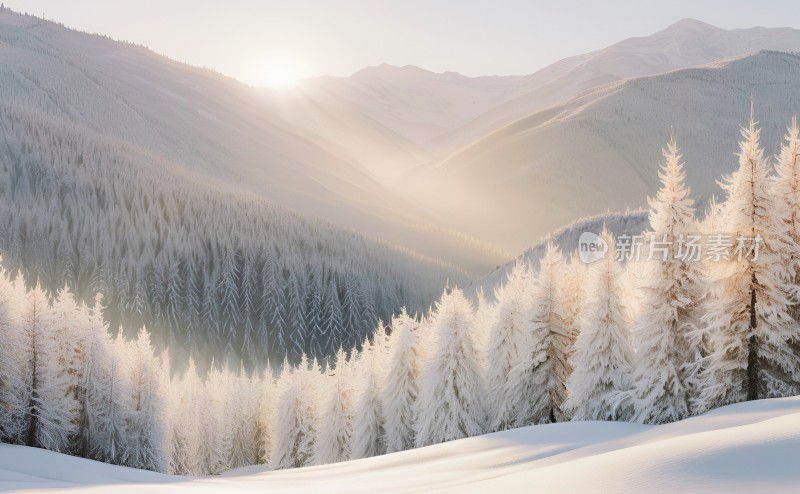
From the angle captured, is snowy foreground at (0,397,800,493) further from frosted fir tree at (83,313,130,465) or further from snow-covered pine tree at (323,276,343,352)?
snow-covered pine tree at (323,276,343,352)

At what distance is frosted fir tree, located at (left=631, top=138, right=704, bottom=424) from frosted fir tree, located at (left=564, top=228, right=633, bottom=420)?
260cm

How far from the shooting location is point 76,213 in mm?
120625

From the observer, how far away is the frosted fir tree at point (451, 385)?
37.5 m

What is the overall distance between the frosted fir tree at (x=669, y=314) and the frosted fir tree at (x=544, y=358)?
7.99m

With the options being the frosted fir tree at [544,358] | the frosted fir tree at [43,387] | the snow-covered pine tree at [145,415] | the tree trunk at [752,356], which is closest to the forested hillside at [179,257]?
the snow-covered pine tree at [145,415]

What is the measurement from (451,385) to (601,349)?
33.8 ft

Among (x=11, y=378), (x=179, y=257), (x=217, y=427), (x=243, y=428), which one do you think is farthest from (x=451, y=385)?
(x=179, y=257)

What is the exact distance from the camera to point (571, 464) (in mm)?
11781

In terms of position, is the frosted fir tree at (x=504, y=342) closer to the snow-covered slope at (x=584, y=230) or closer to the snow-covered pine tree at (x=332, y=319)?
the snow-covered slope at (x=584, y=230)

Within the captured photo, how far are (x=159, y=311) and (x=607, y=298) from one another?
321ft

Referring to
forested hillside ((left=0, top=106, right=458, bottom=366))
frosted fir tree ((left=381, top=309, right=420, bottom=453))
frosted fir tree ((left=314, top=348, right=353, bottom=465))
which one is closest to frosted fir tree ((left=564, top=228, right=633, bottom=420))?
frosted fir tree ((left=381, top=309, right=420, bottom=453))

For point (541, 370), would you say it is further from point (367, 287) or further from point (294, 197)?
point (294, 197)

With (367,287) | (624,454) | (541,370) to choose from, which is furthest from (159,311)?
(624,454)

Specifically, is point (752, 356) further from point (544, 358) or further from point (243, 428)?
point (243, 428)
